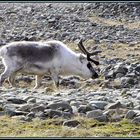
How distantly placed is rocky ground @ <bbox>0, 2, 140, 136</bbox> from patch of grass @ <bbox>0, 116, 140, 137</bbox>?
20 cm

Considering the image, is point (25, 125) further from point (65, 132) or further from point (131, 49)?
point (131, 49)

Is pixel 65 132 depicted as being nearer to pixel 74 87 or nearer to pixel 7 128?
pixel 7 128

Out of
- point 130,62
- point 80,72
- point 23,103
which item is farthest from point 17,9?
point 23,103

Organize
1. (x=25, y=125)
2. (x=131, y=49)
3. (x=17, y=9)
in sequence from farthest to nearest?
(x=17, y=9)
(x=131, y=49)
(x=25, y=125)

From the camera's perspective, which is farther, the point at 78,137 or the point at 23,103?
the point at 23,103

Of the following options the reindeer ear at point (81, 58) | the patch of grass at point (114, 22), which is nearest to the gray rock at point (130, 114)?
the reindeer ear at point (81, 58)

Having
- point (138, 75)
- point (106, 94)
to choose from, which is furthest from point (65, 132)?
point (138, 75)

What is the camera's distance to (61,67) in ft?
55.3

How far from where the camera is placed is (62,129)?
30.2 ft

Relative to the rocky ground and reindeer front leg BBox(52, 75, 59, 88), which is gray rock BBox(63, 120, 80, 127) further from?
reindeer front leg BBox(52, 75, 59, 88)

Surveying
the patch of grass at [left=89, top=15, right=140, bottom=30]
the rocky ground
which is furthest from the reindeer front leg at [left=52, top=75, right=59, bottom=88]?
the patch of grass at [left=89, top=15, right=140, bottom=30]

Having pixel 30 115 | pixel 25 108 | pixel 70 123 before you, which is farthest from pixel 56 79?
pixel 70 123

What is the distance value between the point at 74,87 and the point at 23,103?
5.55 m

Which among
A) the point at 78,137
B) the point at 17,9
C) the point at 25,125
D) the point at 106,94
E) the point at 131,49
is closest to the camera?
the point at 78,137
